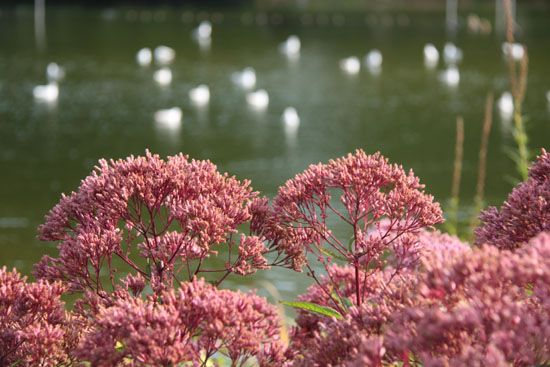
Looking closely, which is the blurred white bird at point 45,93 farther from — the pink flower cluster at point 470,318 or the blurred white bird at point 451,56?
the pink flower cluster at point 470,318

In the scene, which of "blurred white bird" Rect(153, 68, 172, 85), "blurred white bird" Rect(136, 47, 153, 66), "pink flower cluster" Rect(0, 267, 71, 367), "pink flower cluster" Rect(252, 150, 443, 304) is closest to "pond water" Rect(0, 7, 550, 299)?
"blurred white bird" Rect(153, 68, 172, 85)

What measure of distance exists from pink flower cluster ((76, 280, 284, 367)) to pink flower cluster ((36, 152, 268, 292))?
0.85 feet

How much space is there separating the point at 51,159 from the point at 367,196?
16.4 meters

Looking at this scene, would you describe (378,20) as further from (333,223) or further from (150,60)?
(333,223)

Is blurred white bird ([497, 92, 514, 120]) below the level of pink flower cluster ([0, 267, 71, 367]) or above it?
above

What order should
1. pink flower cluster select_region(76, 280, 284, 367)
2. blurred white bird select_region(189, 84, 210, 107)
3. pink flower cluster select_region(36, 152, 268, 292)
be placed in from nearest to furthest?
pink flower cluster select_region(76, 280, 284, 367) < pink flower cluster select_region(36, 152, 268, 292) < blurred white bird select_region(189, 84, 210, 107)

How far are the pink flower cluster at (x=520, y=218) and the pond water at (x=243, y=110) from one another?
25.8 feet

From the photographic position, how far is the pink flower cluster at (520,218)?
259 cm

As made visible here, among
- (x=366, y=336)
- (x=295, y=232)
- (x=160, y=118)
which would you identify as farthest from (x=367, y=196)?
(x=160, y=118)

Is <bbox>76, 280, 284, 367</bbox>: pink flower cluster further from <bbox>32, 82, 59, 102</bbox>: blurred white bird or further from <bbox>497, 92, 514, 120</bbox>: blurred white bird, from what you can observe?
<bbox>32, 82, 59, 102</bbox>: blurred white bird

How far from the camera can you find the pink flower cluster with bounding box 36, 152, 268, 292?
2.58m

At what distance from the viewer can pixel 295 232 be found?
2.73 m

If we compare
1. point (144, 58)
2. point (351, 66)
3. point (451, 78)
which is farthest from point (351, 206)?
point (144, 58)

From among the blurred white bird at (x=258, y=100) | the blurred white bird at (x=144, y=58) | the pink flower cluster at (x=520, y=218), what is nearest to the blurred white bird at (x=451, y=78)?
the blurred white bird at (x=258, y=100)
